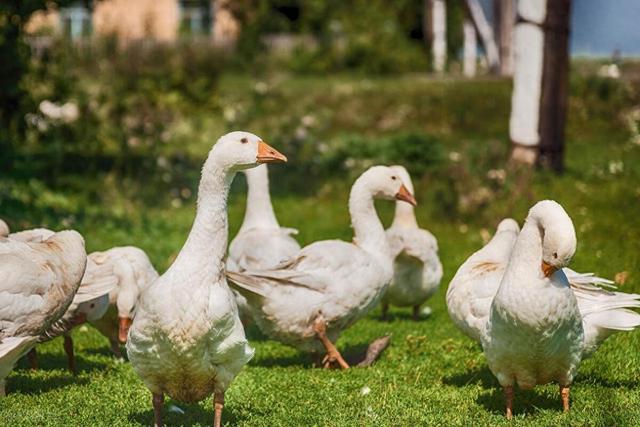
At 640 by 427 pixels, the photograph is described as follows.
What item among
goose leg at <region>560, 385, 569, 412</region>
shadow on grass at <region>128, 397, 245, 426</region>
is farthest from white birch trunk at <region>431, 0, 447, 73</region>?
goose leg at <region>560, 385, 569, 412</region>

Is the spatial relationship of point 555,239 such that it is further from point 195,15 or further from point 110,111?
point 195,15

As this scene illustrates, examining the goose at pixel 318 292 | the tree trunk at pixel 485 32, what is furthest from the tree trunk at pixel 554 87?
the tree trunk at pixel 485 32

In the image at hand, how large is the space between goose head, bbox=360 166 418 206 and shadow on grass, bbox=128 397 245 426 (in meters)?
2.51

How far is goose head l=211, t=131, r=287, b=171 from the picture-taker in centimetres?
629

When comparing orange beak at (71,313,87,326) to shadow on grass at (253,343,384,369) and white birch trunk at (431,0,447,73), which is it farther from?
white birch trunk at (431,0,447,73)

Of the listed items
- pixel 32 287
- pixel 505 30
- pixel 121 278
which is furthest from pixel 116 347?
pixel 505 30

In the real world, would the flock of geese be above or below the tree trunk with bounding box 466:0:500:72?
above

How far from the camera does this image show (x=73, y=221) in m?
14.1

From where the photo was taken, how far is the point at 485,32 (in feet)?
83.7

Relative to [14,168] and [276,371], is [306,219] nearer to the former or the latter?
[14,168]

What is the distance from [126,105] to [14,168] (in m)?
2.79

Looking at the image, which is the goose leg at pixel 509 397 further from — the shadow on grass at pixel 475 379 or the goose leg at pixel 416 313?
the goose leg at pixel 416 313

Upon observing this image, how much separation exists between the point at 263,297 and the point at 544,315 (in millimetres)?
2548

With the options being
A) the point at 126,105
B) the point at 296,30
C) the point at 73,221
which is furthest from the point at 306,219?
the point at 296,30
